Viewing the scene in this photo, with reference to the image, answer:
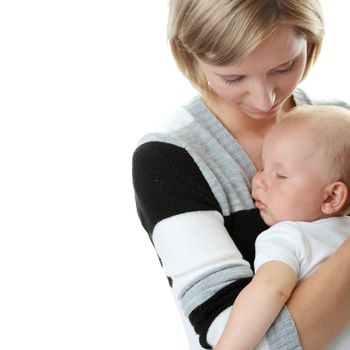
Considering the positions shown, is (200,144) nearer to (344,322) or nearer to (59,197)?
(344,322)

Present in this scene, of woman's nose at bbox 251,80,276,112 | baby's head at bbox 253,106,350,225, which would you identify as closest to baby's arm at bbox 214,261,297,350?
baby's head at bbox 253,106,350,225

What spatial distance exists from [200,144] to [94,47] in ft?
3.16

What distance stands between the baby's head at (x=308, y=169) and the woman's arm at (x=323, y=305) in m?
0.19

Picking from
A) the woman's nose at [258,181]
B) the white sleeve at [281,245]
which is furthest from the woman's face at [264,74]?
the white sleeve at [281,245]

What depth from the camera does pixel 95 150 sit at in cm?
242

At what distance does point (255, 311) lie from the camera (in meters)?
1.23

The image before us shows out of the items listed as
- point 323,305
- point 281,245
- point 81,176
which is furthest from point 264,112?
point 81,176

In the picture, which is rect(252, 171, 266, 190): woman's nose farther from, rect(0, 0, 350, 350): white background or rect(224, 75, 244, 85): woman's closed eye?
rect(0, 0, 350, 350): white background

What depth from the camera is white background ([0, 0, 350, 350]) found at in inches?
92.1

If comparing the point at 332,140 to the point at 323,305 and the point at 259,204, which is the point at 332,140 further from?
the point at 323,305

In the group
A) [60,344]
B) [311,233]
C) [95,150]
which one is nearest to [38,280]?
[60,344]

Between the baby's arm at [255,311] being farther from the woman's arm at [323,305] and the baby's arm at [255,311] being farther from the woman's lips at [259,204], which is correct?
the woman's lips at [259,204]

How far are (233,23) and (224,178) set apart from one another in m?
0.34

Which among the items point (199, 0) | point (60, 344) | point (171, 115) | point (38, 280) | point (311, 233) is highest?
point (199, 0)
